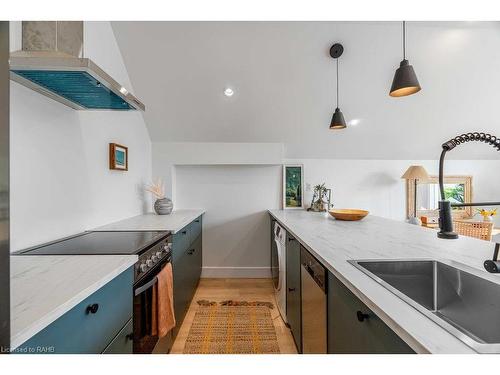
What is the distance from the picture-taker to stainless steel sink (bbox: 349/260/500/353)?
0.96 meters

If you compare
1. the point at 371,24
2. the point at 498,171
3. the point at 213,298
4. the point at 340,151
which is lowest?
the point at 213,298

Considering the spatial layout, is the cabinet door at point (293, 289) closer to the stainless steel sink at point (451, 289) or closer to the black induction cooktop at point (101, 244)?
the stainless steel sink at point (451, 289)

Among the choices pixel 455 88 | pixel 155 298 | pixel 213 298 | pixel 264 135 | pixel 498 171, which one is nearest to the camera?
pixel 155 298

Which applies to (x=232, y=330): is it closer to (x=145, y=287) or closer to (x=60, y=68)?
(x=145, y=287)

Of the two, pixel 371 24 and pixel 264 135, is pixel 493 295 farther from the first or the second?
pixel 264 135

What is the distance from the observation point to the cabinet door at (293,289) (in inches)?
72.6

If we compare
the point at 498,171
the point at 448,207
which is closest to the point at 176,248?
the point at 448,207

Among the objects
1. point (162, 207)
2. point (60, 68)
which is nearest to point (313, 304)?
point (60, 68)

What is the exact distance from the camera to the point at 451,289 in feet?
3.70

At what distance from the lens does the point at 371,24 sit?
262 cm

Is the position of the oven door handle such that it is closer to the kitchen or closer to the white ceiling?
the kitchen

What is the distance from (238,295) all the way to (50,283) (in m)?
2.39

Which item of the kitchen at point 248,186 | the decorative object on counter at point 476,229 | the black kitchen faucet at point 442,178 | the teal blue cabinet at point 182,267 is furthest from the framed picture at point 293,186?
the black kitchen faucet at point 442,178

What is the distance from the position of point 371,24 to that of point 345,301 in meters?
2.74
